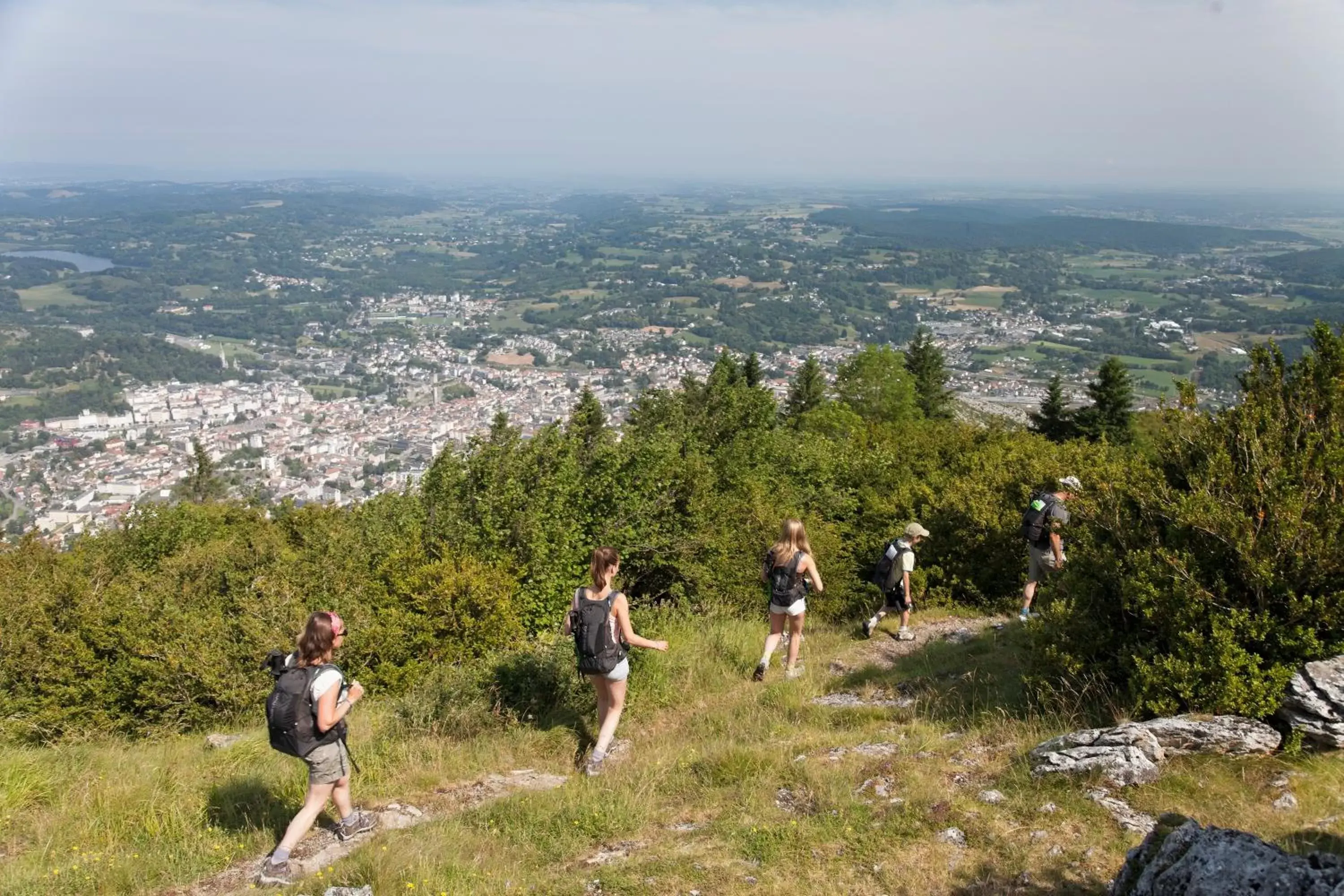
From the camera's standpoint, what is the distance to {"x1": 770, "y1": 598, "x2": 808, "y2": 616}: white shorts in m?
6.78

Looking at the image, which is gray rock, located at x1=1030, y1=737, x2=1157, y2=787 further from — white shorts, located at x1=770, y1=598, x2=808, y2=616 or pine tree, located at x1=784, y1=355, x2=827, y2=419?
pine tree, located at x1=784, y1=355, x2=827, y2=419

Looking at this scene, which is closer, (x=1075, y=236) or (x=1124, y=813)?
(x=1124, y=813)

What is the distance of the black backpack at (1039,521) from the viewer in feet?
26.4

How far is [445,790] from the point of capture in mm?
5117

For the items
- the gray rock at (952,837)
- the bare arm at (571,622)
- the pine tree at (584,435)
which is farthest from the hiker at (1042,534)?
the pine tree at (584,435)

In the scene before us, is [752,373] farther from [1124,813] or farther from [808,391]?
[1124,813]

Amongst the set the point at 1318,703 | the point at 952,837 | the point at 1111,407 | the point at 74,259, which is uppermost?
the point at 74,259

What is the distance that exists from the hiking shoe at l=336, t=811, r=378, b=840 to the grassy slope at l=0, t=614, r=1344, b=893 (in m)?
0.20

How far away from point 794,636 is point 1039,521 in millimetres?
3131

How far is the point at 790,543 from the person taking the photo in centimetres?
672

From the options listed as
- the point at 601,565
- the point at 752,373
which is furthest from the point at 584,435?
the point at 752,373

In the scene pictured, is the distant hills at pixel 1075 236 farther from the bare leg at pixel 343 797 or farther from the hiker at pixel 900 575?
the bare leg at pixel 343 797

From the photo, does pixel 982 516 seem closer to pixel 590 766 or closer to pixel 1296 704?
pixel 1296 704

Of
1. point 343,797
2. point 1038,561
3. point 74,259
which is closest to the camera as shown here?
point 343,797
